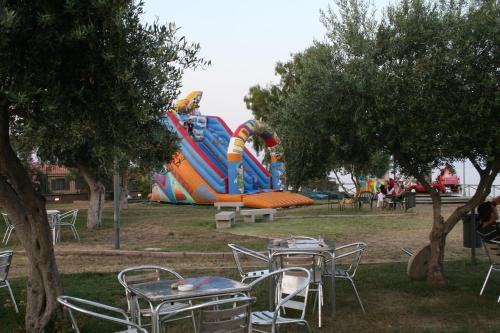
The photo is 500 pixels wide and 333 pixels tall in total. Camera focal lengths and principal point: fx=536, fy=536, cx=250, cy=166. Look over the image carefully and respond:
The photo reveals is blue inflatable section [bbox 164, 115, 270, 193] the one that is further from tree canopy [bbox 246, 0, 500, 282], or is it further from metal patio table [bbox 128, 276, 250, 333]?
metal patio table [bbox 128, 276, 250, 333]

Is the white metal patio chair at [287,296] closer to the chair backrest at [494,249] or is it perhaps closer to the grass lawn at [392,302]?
the grass lawn at [392,302]

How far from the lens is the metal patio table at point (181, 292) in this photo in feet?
11.7

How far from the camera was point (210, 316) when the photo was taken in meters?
3.30

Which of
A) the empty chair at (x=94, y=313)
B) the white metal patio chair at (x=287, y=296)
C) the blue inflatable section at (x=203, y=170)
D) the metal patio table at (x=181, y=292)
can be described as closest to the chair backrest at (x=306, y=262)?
the white metal patio chair at (x=287, y=296)

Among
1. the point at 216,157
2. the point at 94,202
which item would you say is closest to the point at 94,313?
the point at 94,202

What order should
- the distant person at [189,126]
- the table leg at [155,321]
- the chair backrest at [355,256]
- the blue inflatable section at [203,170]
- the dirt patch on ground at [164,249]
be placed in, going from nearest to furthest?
the table leg at [155,321]
the chair backrest at [355,256]
the dirt patch on ground at [164,249]
the blue inflatable section at [203,170]
the distant person at [189,126]

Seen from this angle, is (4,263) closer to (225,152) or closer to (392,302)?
(392,302)

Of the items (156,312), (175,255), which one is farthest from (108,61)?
(175,255)

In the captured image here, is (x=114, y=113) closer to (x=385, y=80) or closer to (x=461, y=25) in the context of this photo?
(x=385, y=80)

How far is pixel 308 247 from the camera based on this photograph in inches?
232

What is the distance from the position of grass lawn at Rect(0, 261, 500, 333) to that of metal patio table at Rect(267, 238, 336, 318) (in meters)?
0.42

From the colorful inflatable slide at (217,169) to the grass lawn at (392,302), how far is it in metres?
16.7

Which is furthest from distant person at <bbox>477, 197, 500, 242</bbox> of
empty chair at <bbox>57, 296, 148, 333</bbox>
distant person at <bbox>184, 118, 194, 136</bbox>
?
distant person at <bbox>184, 118, 194, 136</bbox>

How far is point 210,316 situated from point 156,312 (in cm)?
44
